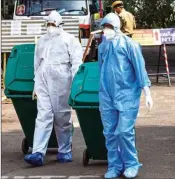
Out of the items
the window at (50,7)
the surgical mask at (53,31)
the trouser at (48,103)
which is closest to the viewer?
the trouser at (48,103)

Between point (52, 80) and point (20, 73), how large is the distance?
557 mm

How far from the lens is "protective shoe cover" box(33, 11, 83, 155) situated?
6.93 meters

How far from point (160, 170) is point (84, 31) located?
9.56 meters

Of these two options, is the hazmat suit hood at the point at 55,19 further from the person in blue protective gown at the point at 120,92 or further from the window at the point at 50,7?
the window at the point at 50,7

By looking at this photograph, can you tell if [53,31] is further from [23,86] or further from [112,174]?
[112,174]

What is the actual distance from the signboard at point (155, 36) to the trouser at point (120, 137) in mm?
8082

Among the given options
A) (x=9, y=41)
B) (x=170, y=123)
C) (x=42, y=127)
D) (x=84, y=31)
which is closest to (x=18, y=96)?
(x=42, y=127)

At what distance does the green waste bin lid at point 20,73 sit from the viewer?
7234mm

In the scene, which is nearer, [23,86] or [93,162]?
[93,162]

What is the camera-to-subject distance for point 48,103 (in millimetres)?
6938

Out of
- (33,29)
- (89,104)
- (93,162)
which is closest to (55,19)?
(89,104)

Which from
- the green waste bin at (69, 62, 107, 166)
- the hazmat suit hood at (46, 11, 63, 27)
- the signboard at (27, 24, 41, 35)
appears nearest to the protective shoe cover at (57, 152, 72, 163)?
the green waste bin at (69, 62, 107, 166)

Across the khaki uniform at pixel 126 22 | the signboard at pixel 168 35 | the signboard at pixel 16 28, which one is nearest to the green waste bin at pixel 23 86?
the signboard at pixel 16 28

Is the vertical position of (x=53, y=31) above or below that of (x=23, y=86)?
above
